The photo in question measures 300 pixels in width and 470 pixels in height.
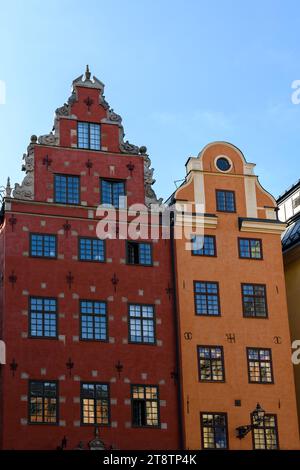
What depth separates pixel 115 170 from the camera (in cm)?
4309

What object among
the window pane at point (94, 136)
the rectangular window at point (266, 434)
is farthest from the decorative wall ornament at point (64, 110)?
the rectangular window at point (266, 434)

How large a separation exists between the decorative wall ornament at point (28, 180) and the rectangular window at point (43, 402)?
25.9 feet

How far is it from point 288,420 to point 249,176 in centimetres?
1121

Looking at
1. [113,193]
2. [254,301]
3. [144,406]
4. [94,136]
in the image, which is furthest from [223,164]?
[144,406]

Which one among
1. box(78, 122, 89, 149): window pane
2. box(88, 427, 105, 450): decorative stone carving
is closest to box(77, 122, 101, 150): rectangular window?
box(78, 122, 89, 149): window pane

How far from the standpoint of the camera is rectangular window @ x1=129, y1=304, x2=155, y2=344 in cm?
4088

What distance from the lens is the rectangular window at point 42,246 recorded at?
40.5 m

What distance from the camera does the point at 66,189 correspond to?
1657 inches

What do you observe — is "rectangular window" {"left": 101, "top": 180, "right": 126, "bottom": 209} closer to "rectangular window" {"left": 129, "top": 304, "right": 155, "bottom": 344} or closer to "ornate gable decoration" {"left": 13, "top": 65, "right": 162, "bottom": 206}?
"ornate gable decoration" {"left": 13, "top": 65, "right": 162, "bottom": 206}

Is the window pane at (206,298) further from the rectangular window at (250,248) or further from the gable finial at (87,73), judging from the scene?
the gable finial at (87,73)

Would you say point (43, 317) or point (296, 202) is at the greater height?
point (296, 202)

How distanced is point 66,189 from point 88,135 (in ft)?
9.42

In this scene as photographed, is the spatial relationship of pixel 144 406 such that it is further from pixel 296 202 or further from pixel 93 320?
pixel 296 202
